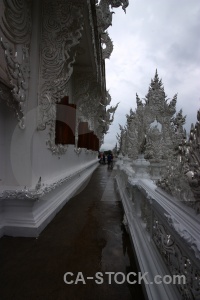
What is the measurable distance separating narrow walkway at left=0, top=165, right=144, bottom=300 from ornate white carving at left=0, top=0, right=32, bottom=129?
128 centimetres

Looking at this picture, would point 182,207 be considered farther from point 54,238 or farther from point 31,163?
point 31,163

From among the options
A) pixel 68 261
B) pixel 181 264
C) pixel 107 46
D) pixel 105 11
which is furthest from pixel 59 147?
pixel 107 46

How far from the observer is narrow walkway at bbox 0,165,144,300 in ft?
4.82

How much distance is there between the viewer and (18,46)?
2385 millimetres

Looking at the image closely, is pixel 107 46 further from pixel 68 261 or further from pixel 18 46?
pixel 68 261

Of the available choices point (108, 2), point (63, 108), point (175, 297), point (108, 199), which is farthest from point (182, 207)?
point (108, 2)

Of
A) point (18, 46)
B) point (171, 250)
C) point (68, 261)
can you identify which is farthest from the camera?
point (18, 46)

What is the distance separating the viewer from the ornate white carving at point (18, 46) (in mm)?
2092

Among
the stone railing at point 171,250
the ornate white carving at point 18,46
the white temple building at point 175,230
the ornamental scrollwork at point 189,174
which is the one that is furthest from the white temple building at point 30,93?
the ornamental scrollwork at point 189,174

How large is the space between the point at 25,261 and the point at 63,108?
7.85 feet

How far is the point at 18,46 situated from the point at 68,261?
7.40 feet

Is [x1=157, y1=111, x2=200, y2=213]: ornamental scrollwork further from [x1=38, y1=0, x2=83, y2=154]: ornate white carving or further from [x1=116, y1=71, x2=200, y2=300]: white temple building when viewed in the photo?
[x1=38, y1=0, x2=83, y2=154]: ornate white carving

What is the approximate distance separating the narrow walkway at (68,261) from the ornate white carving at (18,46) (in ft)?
4.19

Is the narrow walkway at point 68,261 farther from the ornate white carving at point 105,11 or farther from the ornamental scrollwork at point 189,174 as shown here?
the ornate white carving at point 105,11
